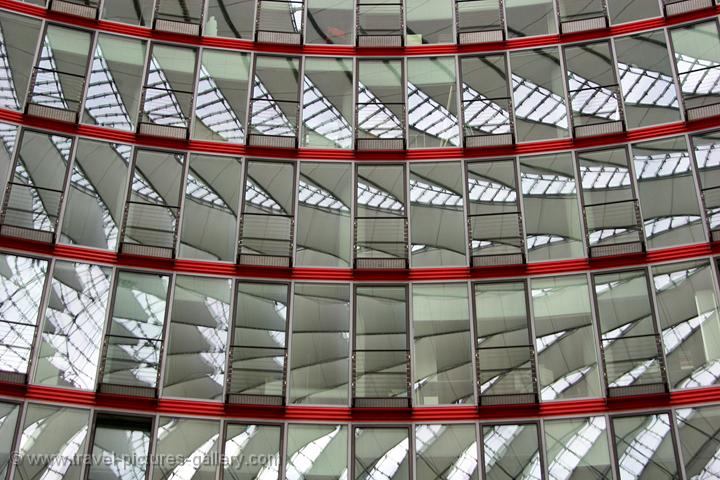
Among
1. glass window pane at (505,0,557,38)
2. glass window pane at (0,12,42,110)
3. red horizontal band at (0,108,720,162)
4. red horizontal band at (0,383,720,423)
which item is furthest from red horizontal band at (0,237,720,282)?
glass window pane at (505,0,557,38)

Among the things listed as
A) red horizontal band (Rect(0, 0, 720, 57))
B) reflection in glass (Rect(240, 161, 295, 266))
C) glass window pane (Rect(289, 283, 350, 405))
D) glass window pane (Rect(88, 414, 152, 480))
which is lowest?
glass window pane (Rect(88, 414, 152, 480))

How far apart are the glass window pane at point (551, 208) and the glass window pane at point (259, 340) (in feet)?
23.3

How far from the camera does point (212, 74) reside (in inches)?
1131

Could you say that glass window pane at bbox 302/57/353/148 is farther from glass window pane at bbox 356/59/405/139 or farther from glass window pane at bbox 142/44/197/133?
glass window pane at bbox 142/44/197/133

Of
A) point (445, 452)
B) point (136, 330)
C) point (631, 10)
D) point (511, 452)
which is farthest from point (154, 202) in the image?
point (631, 10)

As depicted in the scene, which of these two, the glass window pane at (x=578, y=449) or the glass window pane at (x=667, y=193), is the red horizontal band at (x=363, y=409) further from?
the glass window pane at (x=667, y=193)

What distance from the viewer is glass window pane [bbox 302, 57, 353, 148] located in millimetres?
28250

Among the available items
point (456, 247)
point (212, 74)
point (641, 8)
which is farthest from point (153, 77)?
point (641, 8)

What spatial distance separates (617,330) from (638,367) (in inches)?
44.3

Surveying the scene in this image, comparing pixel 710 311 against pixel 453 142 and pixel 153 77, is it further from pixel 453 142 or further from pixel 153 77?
pixel 153 77

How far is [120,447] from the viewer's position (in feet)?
77.6

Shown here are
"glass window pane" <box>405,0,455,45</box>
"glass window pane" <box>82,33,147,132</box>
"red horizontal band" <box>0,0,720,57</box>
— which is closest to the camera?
"glass window pane" <box>82,33,147,132</box>

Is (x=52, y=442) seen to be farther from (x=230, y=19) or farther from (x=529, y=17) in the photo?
(x=529, y=17)

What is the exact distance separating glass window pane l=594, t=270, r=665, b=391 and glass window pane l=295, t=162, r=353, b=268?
7069 millimetres
